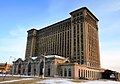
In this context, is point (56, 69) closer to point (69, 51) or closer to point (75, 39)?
point (69, 51)

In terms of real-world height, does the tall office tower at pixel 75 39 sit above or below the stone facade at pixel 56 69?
above

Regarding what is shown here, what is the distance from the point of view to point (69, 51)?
390 feet

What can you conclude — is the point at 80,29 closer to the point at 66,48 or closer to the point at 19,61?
the point at 66,48

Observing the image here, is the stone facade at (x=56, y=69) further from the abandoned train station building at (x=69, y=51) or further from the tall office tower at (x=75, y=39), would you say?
the tall office tower at (x=75, y=39)

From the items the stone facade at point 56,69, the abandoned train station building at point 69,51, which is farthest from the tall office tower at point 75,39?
the stone facade at point 56,69

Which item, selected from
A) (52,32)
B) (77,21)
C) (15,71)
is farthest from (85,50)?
(15,71)

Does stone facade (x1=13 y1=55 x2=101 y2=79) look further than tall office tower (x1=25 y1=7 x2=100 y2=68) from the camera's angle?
No

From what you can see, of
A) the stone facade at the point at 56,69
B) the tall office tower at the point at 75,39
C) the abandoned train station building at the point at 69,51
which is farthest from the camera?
the tall office tower at the point at 75,39

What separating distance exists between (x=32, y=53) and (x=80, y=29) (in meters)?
68.0

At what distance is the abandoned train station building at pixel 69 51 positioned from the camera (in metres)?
88.7

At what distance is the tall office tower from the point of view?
360 ft

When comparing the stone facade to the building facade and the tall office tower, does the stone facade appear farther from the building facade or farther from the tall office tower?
the tall office tower

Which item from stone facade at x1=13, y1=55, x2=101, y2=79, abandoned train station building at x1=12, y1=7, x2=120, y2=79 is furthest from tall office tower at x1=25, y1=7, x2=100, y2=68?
stone facade at x1=13, y1=55, x2=101, y2=79

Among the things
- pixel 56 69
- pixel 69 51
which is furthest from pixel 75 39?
pixel 56 69
